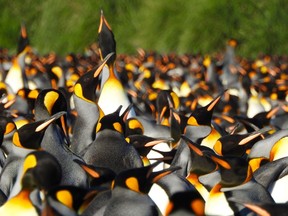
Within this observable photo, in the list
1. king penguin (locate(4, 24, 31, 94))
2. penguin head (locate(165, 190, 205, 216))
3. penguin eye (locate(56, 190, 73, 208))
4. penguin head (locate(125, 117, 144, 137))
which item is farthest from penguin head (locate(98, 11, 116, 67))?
penguin eye (locate(56, 190, 73, 208))

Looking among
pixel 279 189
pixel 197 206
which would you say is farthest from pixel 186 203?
pixel 279 189

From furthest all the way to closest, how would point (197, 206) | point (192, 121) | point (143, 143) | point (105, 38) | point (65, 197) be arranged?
point (105, 38) → point (192, 121) → point (143, 143) → point (197, 206) → point (65, 197)

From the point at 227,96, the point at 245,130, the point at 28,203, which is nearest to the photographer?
the point at 28,203

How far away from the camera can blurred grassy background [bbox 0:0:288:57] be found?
58.4 feet

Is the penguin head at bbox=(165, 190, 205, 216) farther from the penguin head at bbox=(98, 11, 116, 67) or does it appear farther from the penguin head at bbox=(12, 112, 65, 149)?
the penguin head at bbox=(98, 11, 116, 67)

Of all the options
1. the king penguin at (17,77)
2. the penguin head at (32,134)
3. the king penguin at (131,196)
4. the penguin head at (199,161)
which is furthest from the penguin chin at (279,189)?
the king penguin at (17,77)

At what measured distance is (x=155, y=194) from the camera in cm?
422

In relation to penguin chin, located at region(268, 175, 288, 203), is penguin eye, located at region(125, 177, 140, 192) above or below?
above

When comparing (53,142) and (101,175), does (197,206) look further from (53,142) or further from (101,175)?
(53,142)

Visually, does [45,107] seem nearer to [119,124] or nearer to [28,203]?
[119,124]

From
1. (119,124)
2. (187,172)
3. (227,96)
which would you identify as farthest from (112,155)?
(227,96)

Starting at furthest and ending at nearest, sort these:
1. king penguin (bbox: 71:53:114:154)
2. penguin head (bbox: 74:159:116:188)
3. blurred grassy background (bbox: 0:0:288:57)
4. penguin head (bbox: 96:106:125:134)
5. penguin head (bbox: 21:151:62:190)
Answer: blurred grassy background (bbox: 0:0:288:57)
king penguin (bbox: 71:53:114:154)
penguin head (bbox: 96:106:125:134)
penguin head (bbox: 74:159:116:188)
penguin head (bbox: 21:151:62:190)

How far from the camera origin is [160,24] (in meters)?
18.6

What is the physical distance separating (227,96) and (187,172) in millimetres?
4303
